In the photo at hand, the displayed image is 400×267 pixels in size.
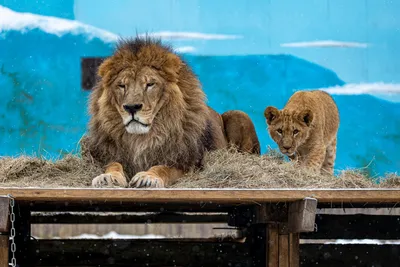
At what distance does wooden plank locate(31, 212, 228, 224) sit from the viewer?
694 centimetres

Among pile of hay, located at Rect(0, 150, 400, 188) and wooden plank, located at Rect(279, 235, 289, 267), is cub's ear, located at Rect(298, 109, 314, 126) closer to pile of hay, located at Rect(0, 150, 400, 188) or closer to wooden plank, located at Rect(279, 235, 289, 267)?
pile of hay, located at Rect(0, 150, 400, 188)

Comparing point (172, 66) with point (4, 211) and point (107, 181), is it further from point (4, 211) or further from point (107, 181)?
point (4, 211)

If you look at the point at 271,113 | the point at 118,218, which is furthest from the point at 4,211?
the point at 118,218

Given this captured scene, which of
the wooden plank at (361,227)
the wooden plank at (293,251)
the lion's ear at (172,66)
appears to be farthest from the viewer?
the wooden plank at (361,227)

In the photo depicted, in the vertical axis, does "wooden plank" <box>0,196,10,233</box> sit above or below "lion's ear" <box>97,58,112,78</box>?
below

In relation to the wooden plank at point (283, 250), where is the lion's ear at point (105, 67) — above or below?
above

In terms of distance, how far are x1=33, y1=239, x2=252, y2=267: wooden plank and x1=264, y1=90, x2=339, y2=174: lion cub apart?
81 cm

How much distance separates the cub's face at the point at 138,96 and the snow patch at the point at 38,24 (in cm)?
207

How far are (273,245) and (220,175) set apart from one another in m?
0.51

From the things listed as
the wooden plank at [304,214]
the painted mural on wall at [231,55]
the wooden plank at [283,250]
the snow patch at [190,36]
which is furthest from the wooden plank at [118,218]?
the wooden plank at [304,214]

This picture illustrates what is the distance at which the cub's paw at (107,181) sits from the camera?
15.7 ft

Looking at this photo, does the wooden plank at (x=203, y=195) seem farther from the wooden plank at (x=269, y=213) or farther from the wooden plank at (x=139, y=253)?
the wooden plank at (x=139, y=253)

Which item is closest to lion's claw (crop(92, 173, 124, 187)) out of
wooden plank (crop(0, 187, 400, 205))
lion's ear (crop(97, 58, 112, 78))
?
wooden plank (crop(0, 187, 400, 205))

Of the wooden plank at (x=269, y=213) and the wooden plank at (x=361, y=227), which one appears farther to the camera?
the wooden plank at (x=361, y=227)
